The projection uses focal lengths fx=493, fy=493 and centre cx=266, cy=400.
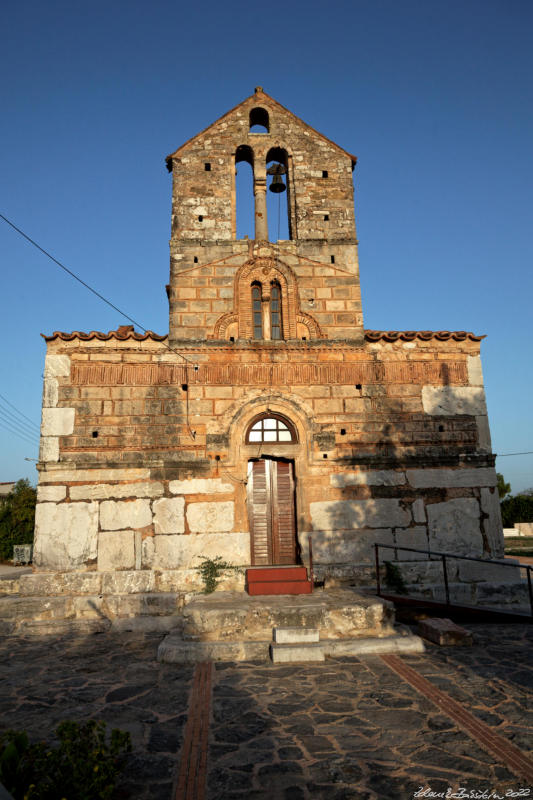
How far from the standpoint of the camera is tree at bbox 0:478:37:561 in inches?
927

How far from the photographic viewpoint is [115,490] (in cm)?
952

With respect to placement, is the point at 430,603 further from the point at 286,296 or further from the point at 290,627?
the point at 286,296

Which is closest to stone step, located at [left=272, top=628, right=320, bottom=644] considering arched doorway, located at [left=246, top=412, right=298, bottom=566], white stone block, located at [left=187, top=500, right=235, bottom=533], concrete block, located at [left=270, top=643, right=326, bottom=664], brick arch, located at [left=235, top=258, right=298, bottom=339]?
concrete block, located at [left=270, top=643, right=326, bottom=664]

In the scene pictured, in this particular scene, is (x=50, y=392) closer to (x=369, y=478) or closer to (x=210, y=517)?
(x=210, y=517)

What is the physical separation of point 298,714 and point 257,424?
5.84 meters

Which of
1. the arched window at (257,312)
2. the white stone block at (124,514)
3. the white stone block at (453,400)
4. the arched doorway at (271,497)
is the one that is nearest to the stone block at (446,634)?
the arched doorway at (271,497)

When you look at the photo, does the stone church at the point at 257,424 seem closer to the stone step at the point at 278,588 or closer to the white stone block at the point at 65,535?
the white stone block at the point at 65,535

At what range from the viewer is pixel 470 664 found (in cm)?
651

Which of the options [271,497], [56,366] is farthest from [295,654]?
[56,366]

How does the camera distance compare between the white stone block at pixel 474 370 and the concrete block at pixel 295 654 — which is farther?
the white stone block at pixel 474 370

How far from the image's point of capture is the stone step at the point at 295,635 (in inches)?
276

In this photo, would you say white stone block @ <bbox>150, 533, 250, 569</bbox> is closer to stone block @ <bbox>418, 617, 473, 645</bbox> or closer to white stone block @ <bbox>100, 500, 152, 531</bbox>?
white stone block @ <bbox>100, 500, 152, 531</bbox>

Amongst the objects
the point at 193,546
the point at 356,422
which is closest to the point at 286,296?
the point at 356,422

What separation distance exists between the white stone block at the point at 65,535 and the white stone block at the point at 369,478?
15.6 feet
